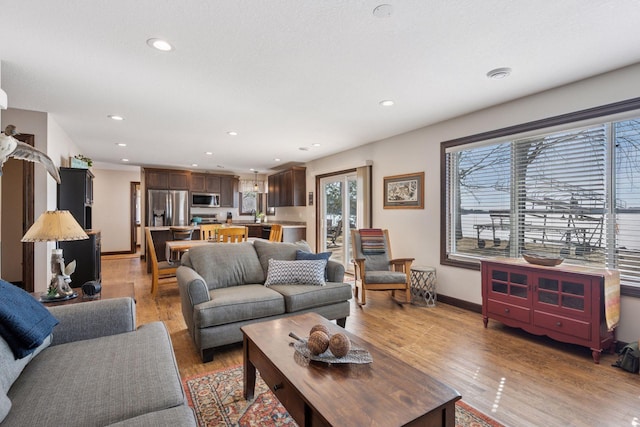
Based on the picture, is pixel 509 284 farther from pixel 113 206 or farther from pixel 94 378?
pixel 113 206

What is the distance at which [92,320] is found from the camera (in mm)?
1847

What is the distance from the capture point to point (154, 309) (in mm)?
3844

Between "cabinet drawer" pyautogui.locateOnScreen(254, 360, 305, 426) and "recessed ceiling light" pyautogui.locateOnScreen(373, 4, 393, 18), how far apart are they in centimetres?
209

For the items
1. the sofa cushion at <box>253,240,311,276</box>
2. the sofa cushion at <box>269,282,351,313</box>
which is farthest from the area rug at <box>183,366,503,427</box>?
the sofa cushion at <box>253,240,311,276</box>

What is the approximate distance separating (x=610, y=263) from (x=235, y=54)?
3694 millimetres

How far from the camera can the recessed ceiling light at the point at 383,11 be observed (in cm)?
181

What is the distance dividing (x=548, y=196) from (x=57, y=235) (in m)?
4.33

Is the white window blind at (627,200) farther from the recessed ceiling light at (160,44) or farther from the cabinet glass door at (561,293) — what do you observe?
the recessed ceiling light at (160,44)

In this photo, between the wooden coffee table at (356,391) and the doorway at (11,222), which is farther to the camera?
the doorway at (11,222)

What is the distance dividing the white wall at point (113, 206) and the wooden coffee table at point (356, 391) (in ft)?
28.6

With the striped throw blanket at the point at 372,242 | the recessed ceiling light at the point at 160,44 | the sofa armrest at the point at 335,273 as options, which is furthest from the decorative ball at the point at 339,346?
the striped throw blanket at the point at 372,242

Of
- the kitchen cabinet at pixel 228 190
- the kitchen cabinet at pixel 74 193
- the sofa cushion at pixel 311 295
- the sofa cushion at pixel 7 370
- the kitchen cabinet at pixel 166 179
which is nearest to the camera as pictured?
the sofa cushion at pixel 7 370

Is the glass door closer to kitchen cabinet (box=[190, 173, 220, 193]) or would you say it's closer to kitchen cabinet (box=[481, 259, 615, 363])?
kitchen cabinet (box=[481, 259, 615, 363])

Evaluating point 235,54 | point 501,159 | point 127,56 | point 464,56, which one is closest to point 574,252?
point 501,159
